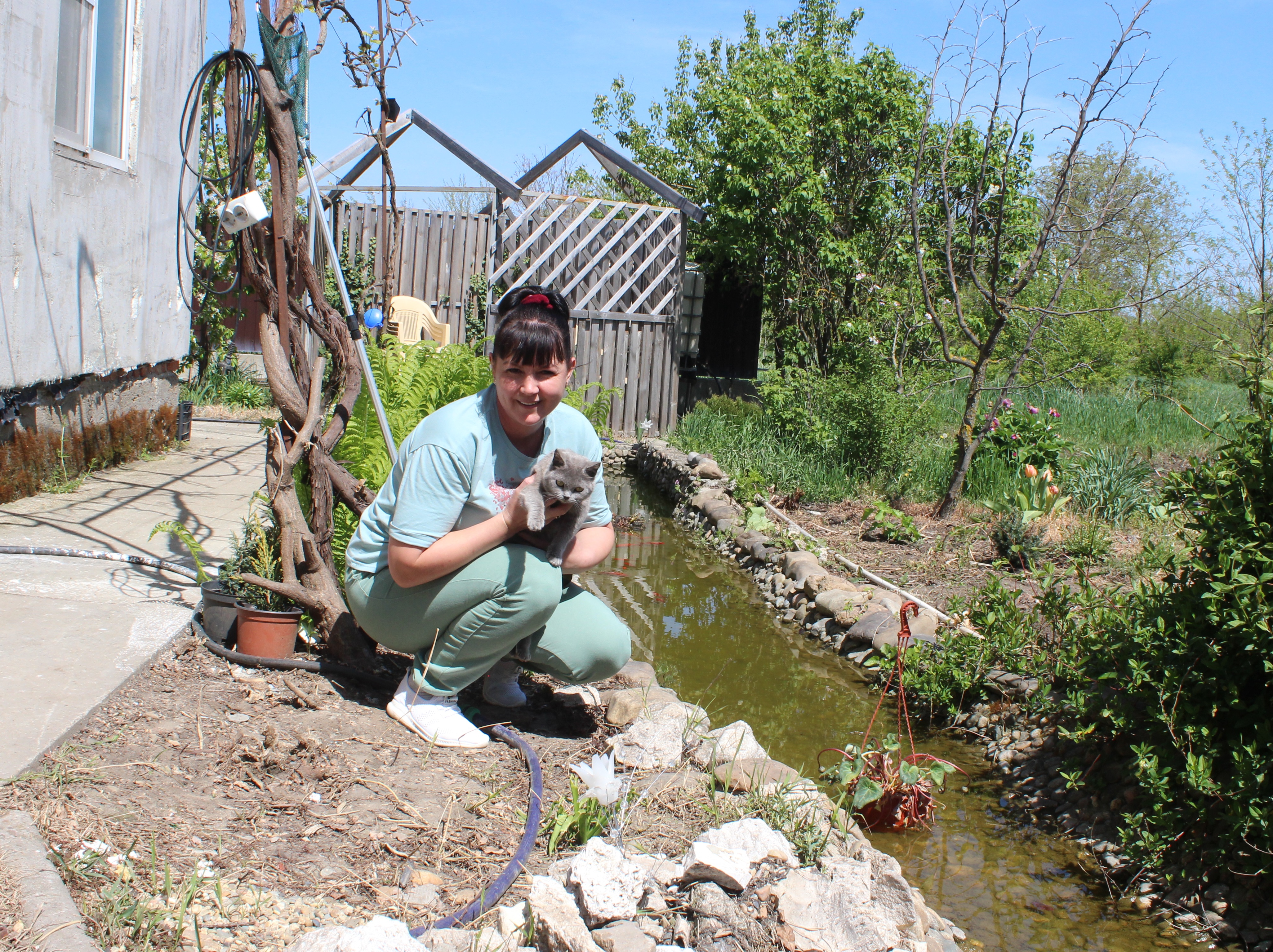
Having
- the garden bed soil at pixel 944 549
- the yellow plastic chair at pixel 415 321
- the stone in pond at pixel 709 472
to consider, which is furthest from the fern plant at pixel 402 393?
the yellow plastic chair at pixel 415 321

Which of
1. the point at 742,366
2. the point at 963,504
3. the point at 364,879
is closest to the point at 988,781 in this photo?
the point at 364,879

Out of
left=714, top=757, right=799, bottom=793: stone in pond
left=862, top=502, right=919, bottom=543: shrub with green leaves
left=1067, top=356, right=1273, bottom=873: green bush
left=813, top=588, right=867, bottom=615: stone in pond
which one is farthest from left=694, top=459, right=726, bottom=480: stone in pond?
left=714, top=757, right=799, bottom=793: stone in pond

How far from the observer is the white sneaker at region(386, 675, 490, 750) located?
2.85 meters

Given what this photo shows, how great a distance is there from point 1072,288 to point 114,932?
48.3ft

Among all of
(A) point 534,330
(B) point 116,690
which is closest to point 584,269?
(A) point 534,330

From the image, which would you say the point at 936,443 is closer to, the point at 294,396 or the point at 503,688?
the point at 503,688

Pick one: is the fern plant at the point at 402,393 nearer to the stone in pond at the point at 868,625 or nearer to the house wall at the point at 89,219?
the house wall at the point at 89,219

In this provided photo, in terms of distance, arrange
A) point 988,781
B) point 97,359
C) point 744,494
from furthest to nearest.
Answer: point 744,494 < point 97,359 < point 988,781

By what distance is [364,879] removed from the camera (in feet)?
6.94

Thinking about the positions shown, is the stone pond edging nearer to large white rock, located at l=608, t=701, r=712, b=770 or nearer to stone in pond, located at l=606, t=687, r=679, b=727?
large white rock, located at l=608, t=701, r=712, b=770

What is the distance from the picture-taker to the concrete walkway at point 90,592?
97.6 inches

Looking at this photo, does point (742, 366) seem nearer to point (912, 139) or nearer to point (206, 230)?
point (912, 139)

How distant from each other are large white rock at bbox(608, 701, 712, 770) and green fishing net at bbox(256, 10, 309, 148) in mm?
2450

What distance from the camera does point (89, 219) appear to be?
530 cm
